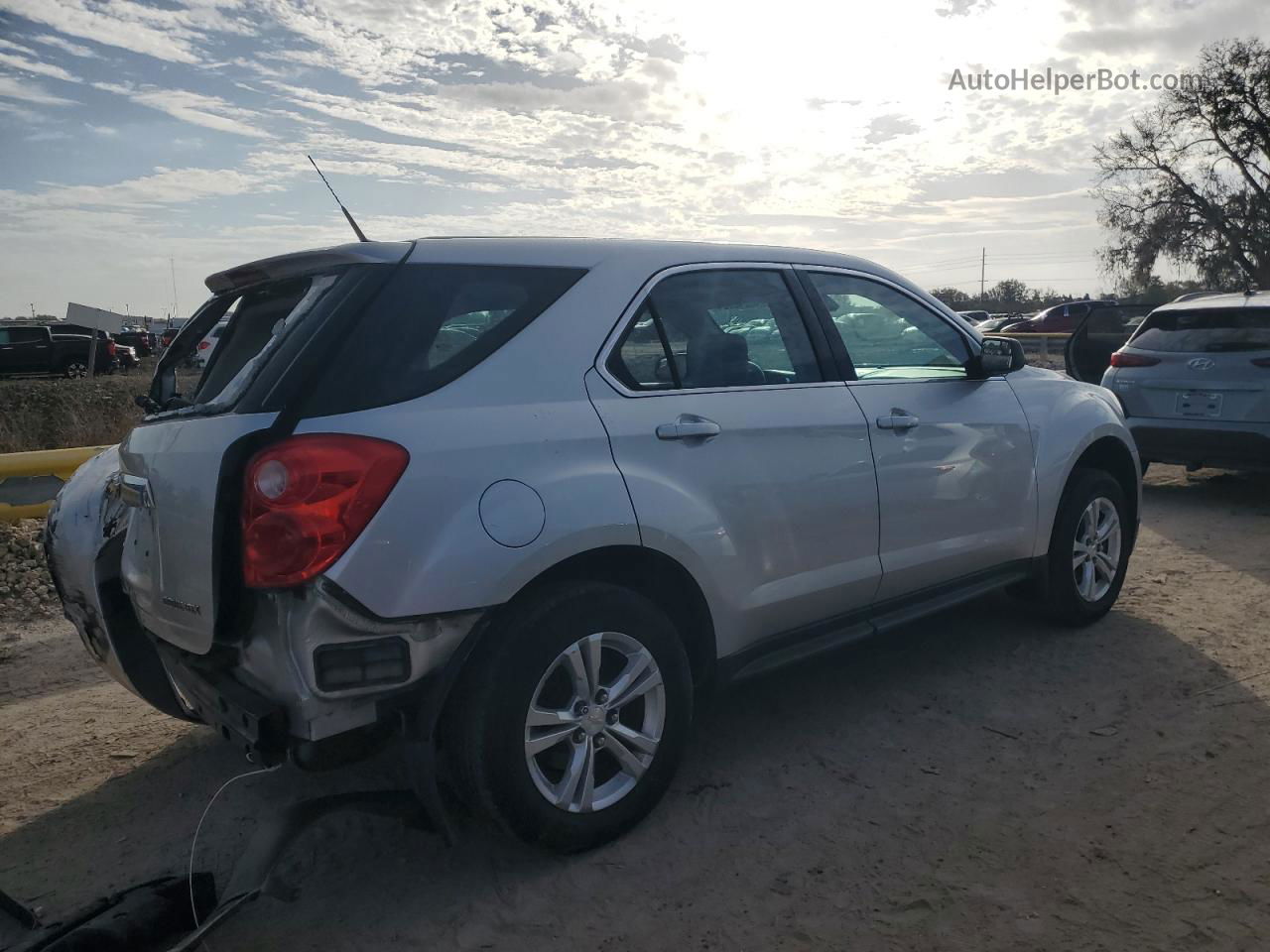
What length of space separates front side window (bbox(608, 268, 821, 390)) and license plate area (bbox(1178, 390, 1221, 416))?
17.6ft

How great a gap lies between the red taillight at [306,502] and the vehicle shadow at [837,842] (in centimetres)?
63

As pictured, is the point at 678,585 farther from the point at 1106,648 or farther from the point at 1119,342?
the point at 1119,342

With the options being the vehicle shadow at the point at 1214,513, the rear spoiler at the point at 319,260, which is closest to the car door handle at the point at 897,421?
the rear spoiler at the point at 319,260

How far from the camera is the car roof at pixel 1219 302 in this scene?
25.0 ft

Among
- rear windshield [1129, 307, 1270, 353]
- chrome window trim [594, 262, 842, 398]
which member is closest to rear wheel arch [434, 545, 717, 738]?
chrome window trim [594, 262, 842, 398]

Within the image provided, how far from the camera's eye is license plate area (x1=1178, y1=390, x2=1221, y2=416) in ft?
24.9

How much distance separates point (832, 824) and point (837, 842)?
109 millimetres

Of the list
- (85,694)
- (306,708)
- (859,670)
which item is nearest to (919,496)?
(859,670)

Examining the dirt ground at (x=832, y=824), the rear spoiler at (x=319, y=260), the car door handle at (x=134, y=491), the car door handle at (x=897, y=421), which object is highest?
the rear spoiler at (x=319, y=260)

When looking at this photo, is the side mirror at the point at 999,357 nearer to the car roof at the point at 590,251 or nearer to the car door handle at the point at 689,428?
the car roof at the point at 590,251

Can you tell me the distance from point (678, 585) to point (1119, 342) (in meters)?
9.00

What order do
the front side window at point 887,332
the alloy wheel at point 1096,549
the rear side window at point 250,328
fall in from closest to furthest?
the rear side window at point 250,328, the front side window at point 887,332, the alloy wheel at point 1096,549

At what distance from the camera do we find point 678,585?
10.5ft

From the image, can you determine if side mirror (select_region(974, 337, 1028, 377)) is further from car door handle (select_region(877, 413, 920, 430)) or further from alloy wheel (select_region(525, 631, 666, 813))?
alloy wheel (select_region(525, 631, 666, 813))
